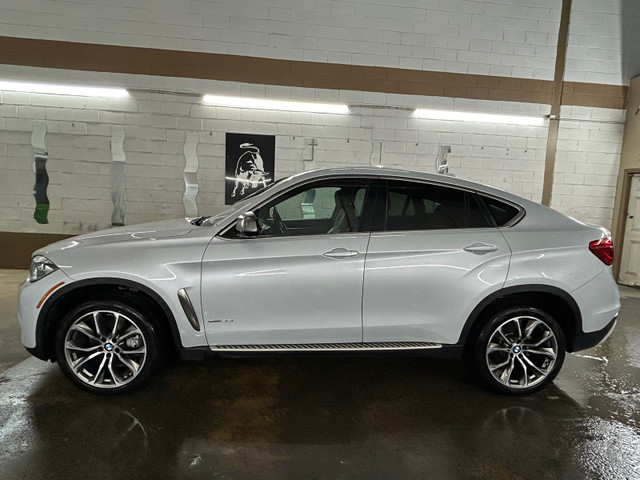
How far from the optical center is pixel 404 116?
7.48 m

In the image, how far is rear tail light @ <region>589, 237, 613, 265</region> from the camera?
3248 millimetres

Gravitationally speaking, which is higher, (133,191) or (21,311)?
(133,191)

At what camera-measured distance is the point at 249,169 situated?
730 centimetres

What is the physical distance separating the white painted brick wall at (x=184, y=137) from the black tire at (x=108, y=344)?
435 centimetres

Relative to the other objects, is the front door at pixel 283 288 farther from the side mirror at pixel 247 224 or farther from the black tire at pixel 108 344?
the black tire at pixel 108 344

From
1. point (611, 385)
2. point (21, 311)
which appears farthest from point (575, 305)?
point (21, 311)

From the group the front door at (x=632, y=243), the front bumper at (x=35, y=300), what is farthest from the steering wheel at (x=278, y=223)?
the front door at (x=632, y=243)

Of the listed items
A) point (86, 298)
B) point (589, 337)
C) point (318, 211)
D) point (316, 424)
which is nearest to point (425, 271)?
point (318, 211)

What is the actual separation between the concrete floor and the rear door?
23.2 inches

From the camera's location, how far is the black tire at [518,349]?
10.8 feet

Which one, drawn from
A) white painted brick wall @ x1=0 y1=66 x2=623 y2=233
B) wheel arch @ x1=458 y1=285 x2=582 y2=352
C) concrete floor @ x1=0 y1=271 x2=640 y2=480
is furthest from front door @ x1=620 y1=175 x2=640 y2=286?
wheel arch @ x1=458 y1=285 x2=582 y2=352

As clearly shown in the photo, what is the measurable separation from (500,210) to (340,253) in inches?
50.4

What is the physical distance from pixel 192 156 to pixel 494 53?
17.5 ft

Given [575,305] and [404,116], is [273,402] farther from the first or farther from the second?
[404,116]
